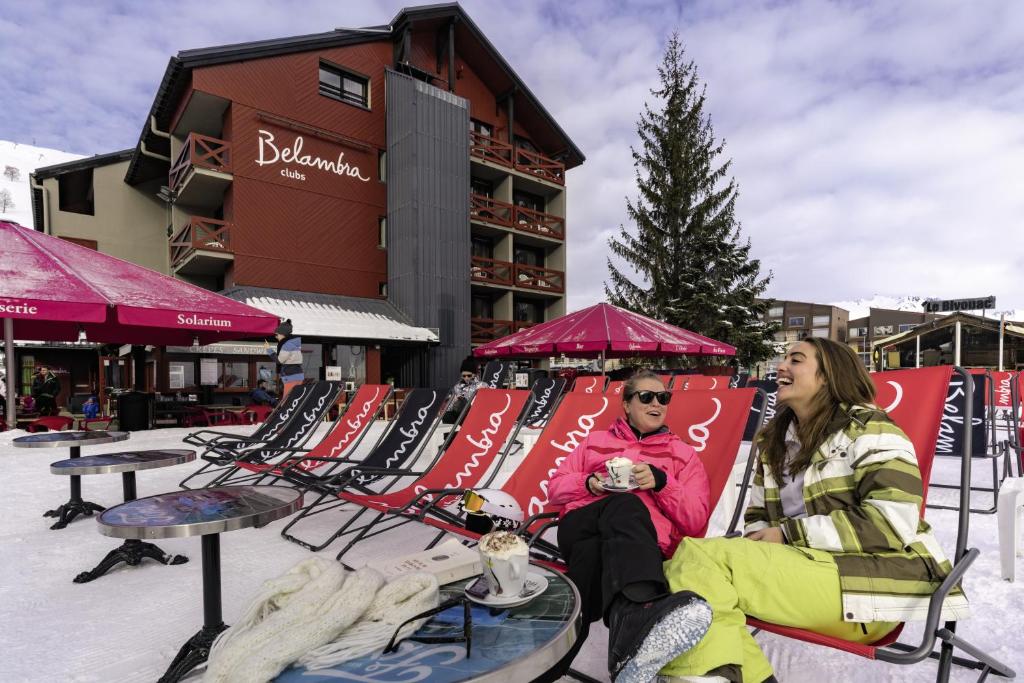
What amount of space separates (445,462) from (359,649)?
2.53m

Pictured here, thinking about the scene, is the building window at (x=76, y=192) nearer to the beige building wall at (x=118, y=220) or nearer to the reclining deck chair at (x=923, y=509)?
the beige building wall at (x=118, y=220)

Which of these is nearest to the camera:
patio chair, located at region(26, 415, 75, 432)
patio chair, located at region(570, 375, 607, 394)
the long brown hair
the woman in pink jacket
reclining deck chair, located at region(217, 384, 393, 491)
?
the woman in pink jacket

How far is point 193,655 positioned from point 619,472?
5.59 ft

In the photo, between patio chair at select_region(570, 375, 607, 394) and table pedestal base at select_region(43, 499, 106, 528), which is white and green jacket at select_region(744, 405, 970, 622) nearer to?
table pedestal base at select_region(43, 499, 106, 528)

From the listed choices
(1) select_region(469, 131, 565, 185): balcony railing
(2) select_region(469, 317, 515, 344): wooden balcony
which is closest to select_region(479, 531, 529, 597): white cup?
(2) select_region(469, 317, 515, 344): wooden balcony

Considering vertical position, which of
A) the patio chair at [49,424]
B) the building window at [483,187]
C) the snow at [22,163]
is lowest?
the patio chair at [49,424]

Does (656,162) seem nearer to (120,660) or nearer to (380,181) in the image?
(380,181)

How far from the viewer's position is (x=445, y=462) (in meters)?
3.68

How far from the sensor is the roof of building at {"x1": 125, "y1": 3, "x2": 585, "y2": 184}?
42.7 feet

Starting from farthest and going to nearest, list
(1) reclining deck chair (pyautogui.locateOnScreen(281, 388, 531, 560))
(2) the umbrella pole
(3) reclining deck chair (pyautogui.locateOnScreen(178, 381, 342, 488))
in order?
(2) the umbrella pole < (3) reclining deck chair (pyautogui.locateOnScreen(178, 381, 342, 488)) < (1) reclining deck chair (pyautogui.locateOnScreen(281, 388, 531, 560))

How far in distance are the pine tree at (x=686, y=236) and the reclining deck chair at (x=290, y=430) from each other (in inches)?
624

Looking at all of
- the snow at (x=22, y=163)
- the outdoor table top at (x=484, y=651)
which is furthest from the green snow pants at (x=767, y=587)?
the snow at (x=22, y=163)

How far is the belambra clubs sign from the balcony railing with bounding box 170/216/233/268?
204cm

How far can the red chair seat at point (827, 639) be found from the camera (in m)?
1.34
